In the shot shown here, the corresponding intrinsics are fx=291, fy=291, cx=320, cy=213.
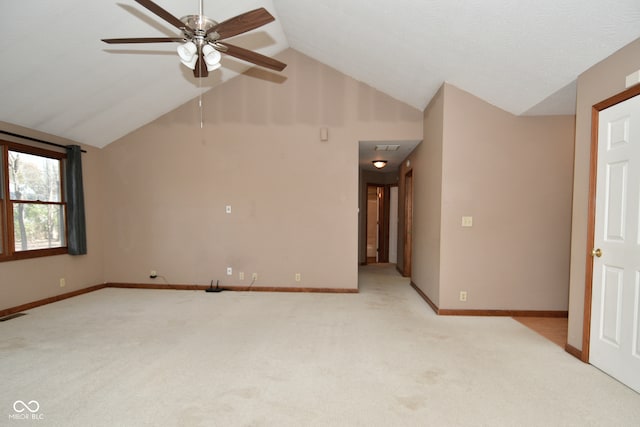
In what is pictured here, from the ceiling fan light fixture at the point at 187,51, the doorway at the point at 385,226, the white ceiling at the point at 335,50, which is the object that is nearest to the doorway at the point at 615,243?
the white ceiling at the point at 335,50

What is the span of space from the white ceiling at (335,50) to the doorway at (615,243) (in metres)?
0.62

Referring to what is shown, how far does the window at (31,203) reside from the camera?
12.0ft

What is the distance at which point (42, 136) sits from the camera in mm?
4141

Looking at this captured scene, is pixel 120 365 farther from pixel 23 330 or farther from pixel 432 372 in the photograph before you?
pixel 432 372

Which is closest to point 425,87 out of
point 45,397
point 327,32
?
point 327,32

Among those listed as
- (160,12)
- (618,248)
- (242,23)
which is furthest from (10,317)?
(618,248)

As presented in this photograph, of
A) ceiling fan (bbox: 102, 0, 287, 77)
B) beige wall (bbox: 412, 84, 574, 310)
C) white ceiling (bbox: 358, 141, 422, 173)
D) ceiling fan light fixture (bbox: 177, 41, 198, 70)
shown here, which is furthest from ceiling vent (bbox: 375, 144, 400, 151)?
ceiling fan light fixture (bbox: 177, 41, 198, 70)

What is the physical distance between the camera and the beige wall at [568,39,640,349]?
2334 millimetres

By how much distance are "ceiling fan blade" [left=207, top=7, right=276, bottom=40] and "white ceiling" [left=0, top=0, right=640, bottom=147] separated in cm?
134

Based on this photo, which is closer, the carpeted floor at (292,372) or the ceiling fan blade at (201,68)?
the carpeted floor at (292,372)

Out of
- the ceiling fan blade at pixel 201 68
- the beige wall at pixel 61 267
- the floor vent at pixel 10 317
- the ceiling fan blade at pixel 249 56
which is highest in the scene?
the ceiling fan blade at pixel 249 56

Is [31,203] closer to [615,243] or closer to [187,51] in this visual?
[187,51]

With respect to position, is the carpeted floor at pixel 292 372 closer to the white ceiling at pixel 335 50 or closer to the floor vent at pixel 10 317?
the floor vent at pixel 10 317

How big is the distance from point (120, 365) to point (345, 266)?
3.14m
